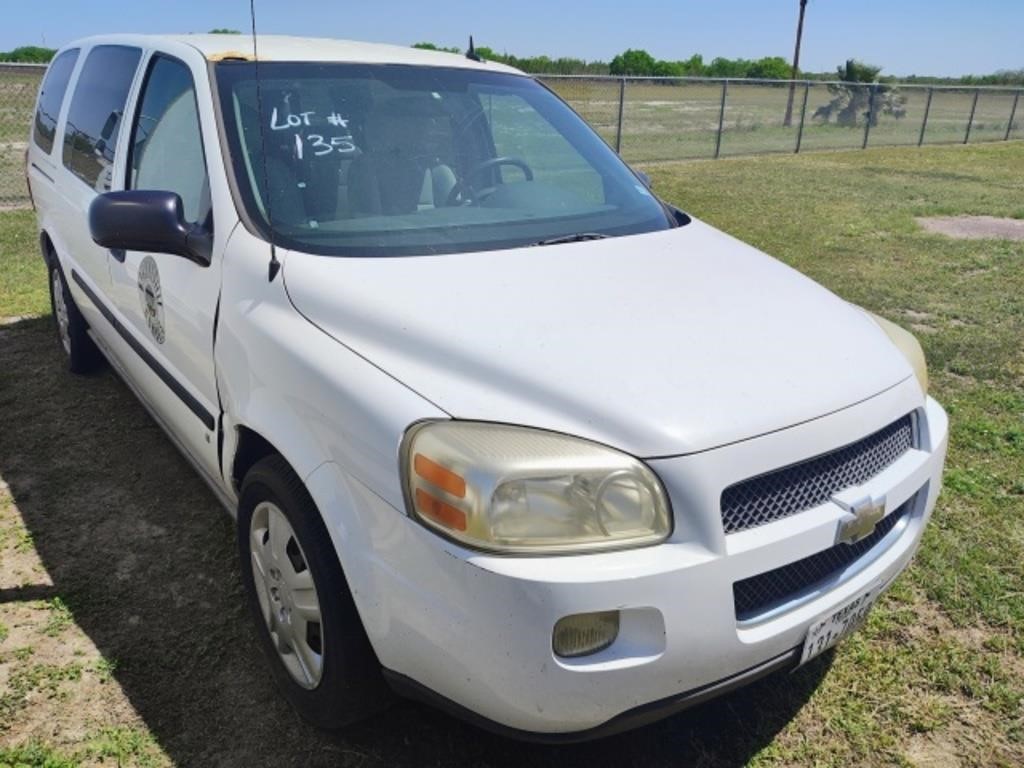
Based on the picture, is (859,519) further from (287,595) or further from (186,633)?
(186,633)

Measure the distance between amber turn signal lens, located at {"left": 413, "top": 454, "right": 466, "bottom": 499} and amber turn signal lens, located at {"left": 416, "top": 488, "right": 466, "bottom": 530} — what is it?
31 millimetres

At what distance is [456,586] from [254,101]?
181 centimetres

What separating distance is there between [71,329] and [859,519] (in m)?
4.15

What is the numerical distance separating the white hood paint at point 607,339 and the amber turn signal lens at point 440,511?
0.63ft

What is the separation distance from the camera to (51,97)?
4.62 m

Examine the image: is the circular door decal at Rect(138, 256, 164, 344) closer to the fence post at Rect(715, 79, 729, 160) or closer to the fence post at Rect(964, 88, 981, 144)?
the fence post at Rect(715, 79, 729, 160)

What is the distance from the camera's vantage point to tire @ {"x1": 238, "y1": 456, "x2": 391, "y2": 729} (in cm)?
205

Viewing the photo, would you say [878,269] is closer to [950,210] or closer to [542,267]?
[950,210]

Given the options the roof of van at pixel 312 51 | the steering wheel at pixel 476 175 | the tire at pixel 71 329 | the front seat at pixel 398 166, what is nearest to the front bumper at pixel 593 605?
the front seat at pixel 398 166

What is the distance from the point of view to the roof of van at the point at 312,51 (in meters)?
2.95

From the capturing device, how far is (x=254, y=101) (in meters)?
2.72

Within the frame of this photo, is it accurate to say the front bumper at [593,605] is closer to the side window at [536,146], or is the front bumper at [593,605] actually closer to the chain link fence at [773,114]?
the side window at [536,146]

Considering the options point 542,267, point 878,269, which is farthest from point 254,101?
point 878,269

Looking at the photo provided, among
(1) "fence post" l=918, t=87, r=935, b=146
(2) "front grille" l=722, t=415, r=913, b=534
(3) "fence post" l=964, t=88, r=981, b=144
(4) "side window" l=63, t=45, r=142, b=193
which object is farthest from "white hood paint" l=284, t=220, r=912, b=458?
(3) "fence post" l=964, t=88, r=981, b=144
